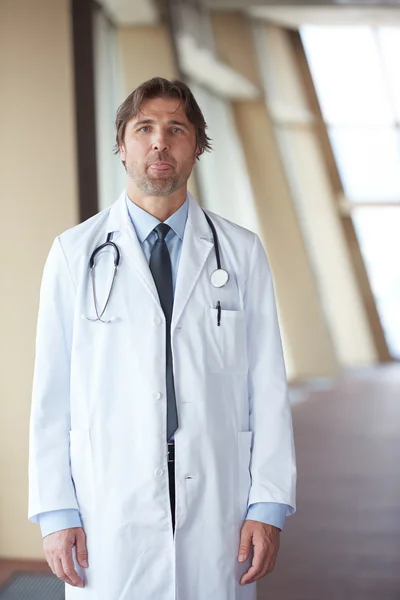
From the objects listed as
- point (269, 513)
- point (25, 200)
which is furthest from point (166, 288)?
point (25, 200)

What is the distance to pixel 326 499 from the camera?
2.67m

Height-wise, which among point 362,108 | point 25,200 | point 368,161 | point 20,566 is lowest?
point 20,566

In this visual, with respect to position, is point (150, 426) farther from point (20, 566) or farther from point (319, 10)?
point (319, 10)

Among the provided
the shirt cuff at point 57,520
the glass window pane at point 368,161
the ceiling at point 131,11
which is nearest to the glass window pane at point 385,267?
the glass window pane at point 368,161

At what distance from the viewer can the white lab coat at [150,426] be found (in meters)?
1.26

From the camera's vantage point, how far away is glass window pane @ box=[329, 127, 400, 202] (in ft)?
9.56

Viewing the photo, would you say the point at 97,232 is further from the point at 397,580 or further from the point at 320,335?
the point at 397,580

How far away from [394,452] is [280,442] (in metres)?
1.61

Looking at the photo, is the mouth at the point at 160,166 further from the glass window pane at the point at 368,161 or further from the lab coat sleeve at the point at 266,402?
the glass window pane at the point at 368,161

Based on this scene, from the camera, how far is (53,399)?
4.26 ft

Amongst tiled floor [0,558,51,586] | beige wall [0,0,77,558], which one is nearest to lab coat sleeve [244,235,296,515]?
beige wall [0,0,77,558]

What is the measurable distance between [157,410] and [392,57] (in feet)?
7.59

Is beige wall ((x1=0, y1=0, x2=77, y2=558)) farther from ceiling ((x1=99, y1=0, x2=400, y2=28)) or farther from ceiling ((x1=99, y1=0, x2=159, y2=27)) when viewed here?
ceiling ((x1=99, y1=0, x2=400, y2=28))

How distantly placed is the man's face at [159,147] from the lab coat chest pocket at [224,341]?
29 cm
